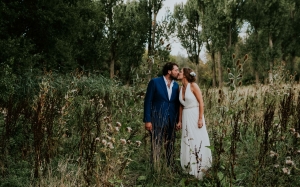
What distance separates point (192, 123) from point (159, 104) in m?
0.59

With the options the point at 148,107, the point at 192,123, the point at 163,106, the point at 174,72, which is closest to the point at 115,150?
the point at 148,107

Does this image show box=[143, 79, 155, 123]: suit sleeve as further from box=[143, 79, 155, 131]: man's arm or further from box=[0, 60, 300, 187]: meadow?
box=[0, 60, 300, 187]: meadow

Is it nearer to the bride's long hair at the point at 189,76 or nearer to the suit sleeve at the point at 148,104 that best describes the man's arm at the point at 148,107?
the suit sleeve at the point at 148,104

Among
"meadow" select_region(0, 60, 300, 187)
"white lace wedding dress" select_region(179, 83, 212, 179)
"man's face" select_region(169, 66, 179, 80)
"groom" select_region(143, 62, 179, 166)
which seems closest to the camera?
"meadow" select_region(0, 60, 300, 187)

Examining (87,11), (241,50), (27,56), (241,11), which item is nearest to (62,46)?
→ (27,56)

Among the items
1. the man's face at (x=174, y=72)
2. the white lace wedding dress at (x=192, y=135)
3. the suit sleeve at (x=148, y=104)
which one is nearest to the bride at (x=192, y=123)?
the white lace wedding dress at (x=192, y=135)

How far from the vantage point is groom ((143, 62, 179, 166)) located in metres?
4.38

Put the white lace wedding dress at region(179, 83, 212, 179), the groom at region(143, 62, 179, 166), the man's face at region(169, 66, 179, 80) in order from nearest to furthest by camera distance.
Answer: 1. the white lace wedding dress at region(179, 83, 212, 179)
2. the groom at region(143, 62, 179, 166)
3. the man's face at region(169, 66, 179, 80)

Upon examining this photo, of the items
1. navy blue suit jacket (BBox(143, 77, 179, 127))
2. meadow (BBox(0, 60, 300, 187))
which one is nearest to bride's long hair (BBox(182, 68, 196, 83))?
navy blue suit jacket (BBox(143, 77, 179, 127))

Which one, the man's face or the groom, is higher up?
the man's face

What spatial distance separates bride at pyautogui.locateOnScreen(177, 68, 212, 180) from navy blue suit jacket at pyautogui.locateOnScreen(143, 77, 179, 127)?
151mm

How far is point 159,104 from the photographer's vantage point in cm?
448

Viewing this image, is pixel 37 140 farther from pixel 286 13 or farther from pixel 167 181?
pixel 286 13

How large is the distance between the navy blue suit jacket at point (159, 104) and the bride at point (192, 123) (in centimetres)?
15
